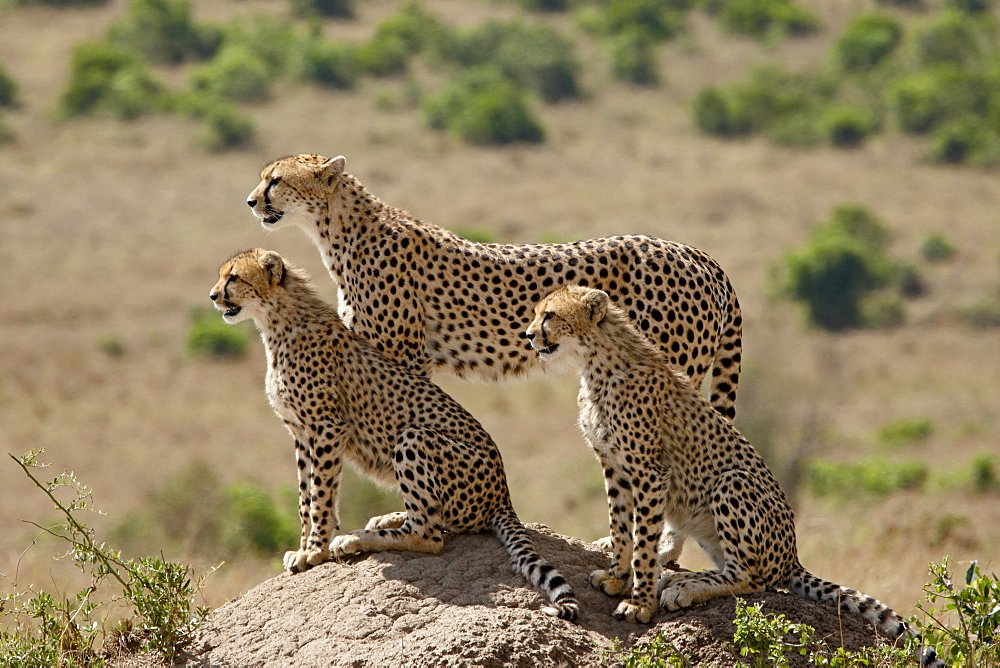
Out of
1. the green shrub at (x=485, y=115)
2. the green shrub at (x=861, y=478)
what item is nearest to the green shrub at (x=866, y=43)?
the green shrub at (x=485, y=115)

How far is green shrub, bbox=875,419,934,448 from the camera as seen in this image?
25.8m

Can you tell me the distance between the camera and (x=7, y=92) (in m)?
43.8

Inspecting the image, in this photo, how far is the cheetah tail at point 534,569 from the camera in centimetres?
530

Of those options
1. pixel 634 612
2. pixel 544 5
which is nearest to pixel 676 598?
pixel 634 612

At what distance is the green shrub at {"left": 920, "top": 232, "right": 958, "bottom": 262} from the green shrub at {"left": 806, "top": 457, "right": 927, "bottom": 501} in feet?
45.3

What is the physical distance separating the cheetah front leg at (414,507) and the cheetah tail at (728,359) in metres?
1.55

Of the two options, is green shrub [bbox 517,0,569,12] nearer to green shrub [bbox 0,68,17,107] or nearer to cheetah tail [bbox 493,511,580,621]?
green shrub [bbox 0,68,17,107]

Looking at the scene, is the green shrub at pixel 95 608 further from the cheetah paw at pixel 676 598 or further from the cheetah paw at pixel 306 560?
the cheetah paw at pixel 676 598

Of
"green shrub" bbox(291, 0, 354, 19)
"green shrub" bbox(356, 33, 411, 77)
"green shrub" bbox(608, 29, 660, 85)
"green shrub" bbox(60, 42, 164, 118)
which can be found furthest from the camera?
"green shrub" bbox(291, 0, 354, 19)

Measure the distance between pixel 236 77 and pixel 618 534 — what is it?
43134 mm

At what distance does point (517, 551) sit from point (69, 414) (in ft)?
72.7

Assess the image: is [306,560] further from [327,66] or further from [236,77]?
[236,77]

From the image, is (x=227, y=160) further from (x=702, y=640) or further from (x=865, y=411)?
(x=702, y=640)

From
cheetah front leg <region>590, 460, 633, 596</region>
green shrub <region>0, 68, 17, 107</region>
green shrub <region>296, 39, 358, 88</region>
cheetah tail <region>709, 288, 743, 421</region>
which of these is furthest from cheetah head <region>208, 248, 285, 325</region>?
green shrub <region>296, 39, 358, 88</region>
